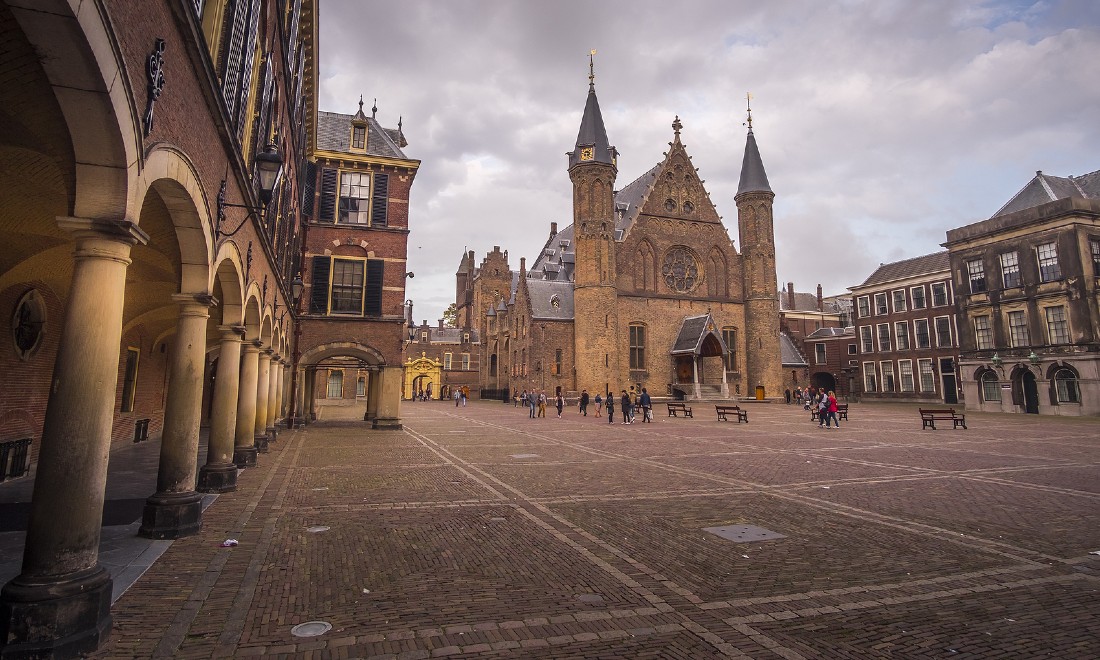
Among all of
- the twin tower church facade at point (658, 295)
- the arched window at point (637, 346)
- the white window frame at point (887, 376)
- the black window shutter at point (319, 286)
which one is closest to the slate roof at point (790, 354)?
the white window frame at point (887, 376)

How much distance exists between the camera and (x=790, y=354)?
53.9 m

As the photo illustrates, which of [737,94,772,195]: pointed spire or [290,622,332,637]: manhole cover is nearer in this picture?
[290,622,332,637]: manhole cover

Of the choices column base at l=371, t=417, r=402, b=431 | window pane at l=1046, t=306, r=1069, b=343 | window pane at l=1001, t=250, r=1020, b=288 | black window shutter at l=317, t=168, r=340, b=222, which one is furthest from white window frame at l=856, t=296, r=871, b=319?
black window shutter at l=317, t=168, r=340, b=222

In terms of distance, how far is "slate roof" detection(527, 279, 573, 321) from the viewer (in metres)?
44.3

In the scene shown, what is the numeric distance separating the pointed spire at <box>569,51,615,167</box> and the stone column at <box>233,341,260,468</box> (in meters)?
33.3

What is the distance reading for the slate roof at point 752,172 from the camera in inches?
1807

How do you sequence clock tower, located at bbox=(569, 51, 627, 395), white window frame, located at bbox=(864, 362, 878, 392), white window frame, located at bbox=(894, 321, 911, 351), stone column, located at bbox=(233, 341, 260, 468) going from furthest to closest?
white window frame, located at bbox=(864, 362, 878, 392) < white window frame, located at bbox=(894, 321, 911, 351) < clock tower, located at bbox=(569, 51, 627, 395) < stone column, located at bbox=(233, 341, 260, 468)

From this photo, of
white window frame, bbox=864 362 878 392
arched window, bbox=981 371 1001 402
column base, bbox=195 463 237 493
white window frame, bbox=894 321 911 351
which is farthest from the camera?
white window frame, bbox=864 362 878 392

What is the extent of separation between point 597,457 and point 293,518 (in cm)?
787

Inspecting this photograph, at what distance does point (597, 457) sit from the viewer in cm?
1389

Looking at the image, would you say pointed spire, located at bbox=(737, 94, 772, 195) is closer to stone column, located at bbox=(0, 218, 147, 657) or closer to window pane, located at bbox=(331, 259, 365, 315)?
window pane, located at bbox=(331, 259, 365, 315)

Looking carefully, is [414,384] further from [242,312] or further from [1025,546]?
[1025,546]

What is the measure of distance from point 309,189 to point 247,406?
13.8 m

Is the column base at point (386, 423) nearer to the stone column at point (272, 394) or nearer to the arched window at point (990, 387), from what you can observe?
the stone column at point (272, 394)
